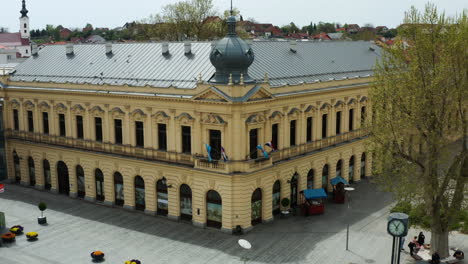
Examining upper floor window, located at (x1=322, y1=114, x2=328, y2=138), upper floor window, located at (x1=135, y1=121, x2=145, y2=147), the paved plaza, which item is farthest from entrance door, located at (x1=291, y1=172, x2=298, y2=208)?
upper floor window, located at (x1=135, y1=121, x2=145, y2=147)

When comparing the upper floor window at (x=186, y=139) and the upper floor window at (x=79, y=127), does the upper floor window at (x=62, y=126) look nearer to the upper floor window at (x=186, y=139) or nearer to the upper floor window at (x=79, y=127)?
the upper floor window at (x=79, y=127)

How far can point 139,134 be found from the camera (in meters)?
45.8

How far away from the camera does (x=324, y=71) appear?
53344mm

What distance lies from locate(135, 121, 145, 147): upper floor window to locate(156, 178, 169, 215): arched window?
151 inches

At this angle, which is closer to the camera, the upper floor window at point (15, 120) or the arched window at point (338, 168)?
the arched window at point (338, 168)

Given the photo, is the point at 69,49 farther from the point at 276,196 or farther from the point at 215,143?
the point at 276,196

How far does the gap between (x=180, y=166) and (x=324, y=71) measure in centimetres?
1972

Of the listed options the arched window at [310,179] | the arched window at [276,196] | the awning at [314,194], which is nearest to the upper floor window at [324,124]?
the arched window at [310,179]

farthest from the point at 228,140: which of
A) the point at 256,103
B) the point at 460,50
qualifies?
the point at 460,50

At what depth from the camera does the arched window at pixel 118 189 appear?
47281 mm

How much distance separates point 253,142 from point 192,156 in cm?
509

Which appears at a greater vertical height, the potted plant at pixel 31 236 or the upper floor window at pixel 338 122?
the upper floor window at pixel 338 122

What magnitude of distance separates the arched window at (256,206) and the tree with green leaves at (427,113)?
10525mm

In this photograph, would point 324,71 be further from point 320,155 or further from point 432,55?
point 432,55
